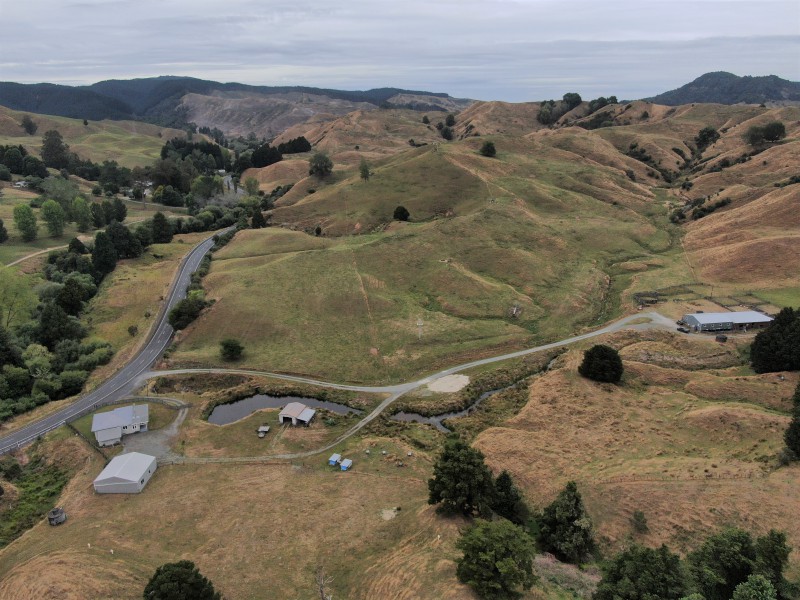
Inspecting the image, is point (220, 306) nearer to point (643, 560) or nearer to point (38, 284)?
point (38, 284)

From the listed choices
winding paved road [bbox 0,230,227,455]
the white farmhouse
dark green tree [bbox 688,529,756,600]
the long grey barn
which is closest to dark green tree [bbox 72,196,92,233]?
winding paved road [bbox 0,230,227,455]

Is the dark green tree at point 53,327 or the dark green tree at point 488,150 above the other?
the dark green tree at point 488,150

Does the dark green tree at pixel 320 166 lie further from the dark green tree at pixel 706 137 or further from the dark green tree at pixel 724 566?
the dark green tree at pixel 724 566

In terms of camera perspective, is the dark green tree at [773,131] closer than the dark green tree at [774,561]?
No

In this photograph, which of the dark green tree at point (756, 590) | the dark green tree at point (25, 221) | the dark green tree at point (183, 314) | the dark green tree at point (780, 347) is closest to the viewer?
the dark green tree at point (756, 590)

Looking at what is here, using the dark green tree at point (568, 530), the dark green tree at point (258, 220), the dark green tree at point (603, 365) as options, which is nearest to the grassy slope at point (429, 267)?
the dark green tree at point (258, 220)

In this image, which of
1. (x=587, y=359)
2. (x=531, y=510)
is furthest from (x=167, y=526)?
(x=587, y=359)
